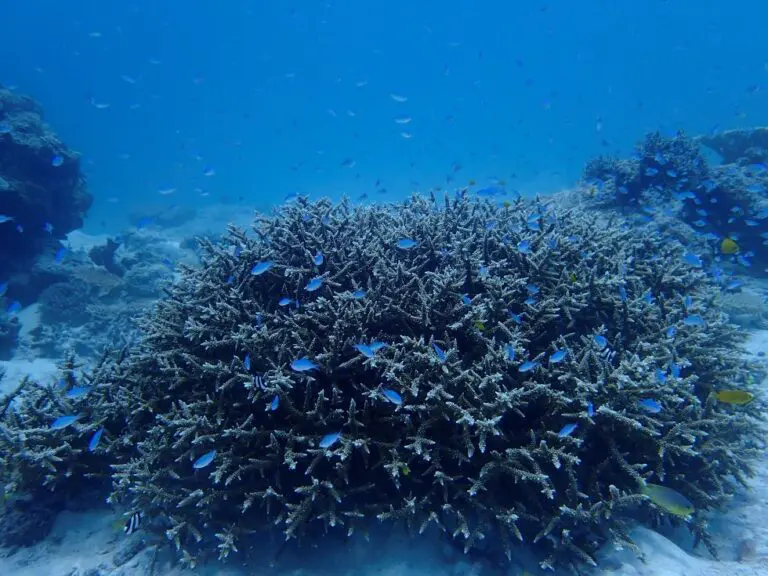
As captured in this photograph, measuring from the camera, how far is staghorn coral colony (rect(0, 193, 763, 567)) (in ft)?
11.0

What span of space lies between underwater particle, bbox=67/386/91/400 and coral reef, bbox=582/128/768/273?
1165 centimetres

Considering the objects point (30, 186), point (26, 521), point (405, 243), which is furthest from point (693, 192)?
point (30, 186)

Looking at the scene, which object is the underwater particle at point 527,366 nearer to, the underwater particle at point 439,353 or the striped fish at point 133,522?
the underwater particle at point 439,353

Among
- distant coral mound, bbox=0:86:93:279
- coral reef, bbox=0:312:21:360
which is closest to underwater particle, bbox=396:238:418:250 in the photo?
coral reef, bbox=0:312:21:360

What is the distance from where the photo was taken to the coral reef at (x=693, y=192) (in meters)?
10.7

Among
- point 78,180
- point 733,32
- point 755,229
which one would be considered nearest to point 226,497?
point 755,229

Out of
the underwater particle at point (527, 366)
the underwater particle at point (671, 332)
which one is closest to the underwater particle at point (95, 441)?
the underwater particle at point (527, 366)

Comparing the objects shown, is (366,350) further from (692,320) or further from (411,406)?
(692,320)

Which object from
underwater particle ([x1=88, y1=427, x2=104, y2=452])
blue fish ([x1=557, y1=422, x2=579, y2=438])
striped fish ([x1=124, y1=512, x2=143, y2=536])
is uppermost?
blue fish ([x1=557, y1=422, x2=579, y2=438])

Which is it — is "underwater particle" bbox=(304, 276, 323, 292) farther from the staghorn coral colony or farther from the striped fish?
the striped fish

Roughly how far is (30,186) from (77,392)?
13371 millimetres

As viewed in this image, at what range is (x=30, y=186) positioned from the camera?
1366 cm

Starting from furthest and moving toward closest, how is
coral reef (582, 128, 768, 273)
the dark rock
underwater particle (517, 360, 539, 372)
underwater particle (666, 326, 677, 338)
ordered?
coral reef (582, 128, 768, 273) < underwater particle (666, 326, 677, 338) < the dark rock < underwater particle (517, 360, 539, 372)

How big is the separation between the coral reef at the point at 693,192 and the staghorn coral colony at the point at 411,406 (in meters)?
7.18
